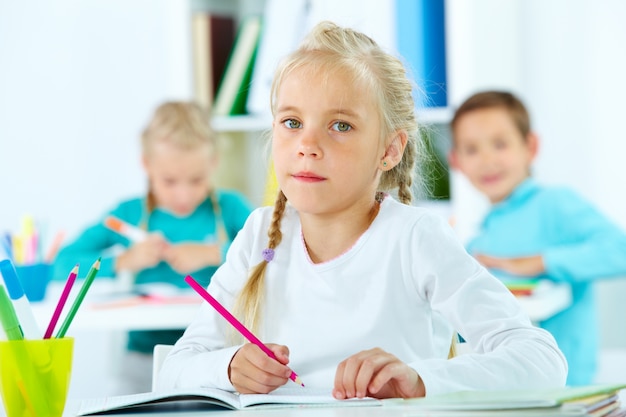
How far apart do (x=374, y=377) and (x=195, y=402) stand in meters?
0.17

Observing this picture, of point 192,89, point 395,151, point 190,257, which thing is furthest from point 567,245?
point 395,151

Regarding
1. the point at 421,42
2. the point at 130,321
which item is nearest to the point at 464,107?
the point at 421,42

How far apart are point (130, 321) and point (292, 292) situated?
0.87 m

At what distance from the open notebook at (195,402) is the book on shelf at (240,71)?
2161mm

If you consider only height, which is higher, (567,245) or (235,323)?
(235,323)

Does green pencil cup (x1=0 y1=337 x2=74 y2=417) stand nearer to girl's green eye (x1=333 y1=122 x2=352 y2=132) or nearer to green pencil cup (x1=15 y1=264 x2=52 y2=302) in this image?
girl's green eye (x1=333 y1=122 x2=352 y2=132)

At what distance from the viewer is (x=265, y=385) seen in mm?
940

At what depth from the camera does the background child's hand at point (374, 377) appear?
859 mm

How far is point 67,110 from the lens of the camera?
3377mm

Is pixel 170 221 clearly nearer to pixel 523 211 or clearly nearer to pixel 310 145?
pixel 523 211

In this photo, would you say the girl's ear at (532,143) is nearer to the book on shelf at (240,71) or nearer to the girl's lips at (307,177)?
the book on shelf at (240,71)

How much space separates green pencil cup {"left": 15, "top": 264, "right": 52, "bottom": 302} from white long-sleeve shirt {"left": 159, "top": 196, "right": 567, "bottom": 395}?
43.0 inches

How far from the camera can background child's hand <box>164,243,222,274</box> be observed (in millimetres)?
2439

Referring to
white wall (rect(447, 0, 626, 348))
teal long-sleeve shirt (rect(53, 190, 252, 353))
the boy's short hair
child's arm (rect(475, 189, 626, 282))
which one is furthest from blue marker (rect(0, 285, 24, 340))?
white wall (rect(447, 0, 626, 348))
